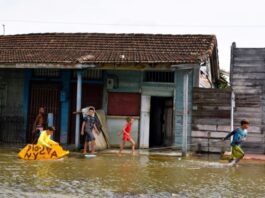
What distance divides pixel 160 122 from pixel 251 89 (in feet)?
12.9

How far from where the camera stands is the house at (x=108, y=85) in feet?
59.9

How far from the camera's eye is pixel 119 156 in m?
16.4

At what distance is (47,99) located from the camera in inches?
776

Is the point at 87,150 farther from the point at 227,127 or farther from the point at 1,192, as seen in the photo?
the point at 1,192

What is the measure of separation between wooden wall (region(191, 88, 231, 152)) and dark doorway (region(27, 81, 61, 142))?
530cm

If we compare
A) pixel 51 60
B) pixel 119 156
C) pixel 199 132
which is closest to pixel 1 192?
pixel 119 156

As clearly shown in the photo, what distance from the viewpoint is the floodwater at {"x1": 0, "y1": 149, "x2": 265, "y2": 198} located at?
9727 millimetres

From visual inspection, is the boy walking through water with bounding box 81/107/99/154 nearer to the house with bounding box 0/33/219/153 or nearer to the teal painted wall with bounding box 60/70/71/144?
the house with bounding box 0/33/219/153

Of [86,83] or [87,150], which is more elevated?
[86,83]

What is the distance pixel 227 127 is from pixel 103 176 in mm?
7356

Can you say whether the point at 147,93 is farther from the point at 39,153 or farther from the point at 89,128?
the point at 39,153

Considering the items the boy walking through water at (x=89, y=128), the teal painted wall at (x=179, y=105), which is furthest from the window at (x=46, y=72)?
the teal painted wall at (x=179, y=105)

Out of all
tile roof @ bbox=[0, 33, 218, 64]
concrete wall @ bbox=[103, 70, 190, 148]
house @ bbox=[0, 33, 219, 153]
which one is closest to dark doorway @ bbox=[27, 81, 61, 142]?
house @ bbox=[0, 33, 219, 153]

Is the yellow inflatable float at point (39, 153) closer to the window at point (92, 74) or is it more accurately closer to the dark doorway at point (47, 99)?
the dark doorway at point (47, 99)
